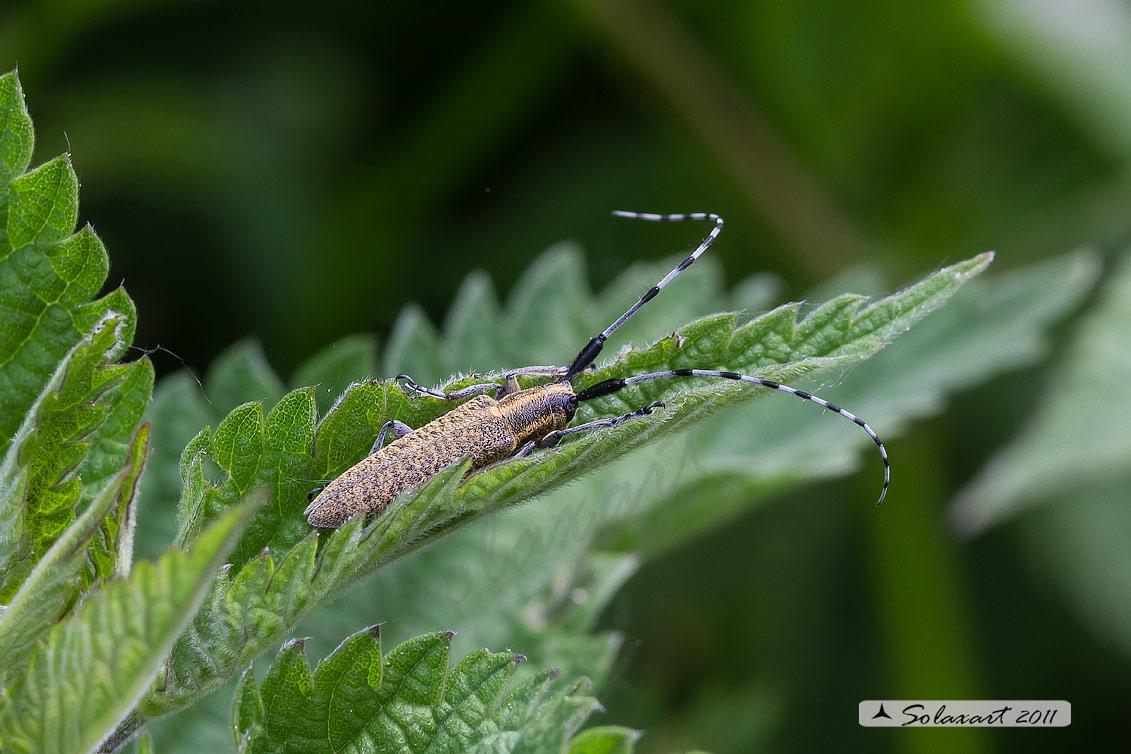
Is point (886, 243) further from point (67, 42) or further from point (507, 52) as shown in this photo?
point (67, 42)

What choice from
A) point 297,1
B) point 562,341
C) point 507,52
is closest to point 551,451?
point 562,341

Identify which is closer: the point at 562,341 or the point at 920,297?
the point at 920,297

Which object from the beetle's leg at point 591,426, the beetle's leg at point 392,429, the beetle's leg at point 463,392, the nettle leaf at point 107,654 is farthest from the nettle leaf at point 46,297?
the beetle's leg at point 591,426

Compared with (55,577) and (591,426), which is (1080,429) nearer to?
(591,426)

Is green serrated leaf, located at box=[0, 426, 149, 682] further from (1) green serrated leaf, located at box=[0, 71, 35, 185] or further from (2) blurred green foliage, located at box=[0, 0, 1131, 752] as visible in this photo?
(2) blurred green foliage, located at box=[0, 0, 1131, 752]

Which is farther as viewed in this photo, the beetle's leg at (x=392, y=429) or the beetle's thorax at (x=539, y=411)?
the beetle's thorax at (x=539, y=411)

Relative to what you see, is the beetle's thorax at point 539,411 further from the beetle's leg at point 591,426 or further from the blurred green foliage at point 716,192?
the blurred green foliage at point 716,192

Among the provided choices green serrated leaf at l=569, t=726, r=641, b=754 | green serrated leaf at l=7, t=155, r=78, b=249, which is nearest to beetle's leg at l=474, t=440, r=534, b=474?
green serrated leaf at l=569, t=726, r=641, b=754
